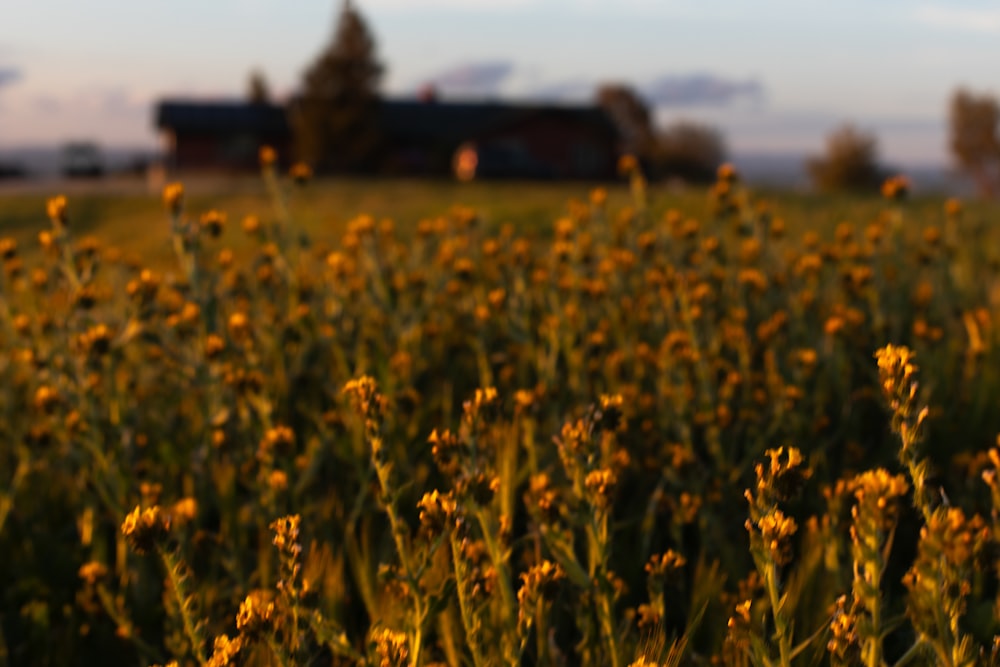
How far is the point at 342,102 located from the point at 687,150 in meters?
32.4

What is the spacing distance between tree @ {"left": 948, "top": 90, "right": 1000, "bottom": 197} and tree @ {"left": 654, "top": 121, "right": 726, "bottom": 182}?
14.5 m

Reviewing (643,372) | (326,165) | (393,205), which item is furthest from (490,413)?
(326,165)

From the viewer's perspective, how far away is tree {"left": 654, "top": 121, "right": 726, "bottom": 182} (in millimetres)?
60656

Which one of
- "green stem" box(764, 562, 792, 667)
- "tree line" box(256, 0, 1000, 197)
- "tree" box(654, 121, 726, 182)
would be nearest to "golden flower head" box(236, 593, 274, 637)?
"green stem" box(764, 562, 792, 667)

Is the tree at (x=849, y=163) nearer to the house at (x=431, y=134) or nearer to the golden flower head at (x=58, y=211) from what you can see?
the house at (x=431, y=134)

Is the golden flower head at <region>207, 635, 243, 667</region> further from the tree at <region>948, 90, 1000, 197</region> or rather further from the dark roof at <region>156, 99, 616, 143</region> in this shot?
the tree at <region>948, 90, 1000, 197</region>

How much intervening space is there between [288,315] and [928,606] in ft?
10.9

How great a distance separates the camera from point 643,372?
414cm

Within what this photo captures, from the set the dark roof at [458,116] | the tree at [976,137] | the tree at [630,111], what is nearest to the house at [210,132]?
the dark roof at [458,116]

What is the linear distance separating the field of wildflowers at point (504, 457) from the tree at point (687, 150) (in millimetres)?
54449

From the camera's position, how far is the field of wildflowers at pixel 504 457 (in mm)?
1923

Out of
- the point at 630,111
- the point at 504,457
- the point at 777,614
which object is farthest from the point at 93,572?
the point at 630,111

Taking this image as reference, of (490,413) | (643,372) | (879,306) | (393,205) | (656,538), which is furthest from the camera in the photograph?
(393,205)

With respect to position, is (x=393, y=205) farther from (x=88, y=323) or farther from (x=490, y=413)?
(x=490, y=413)
